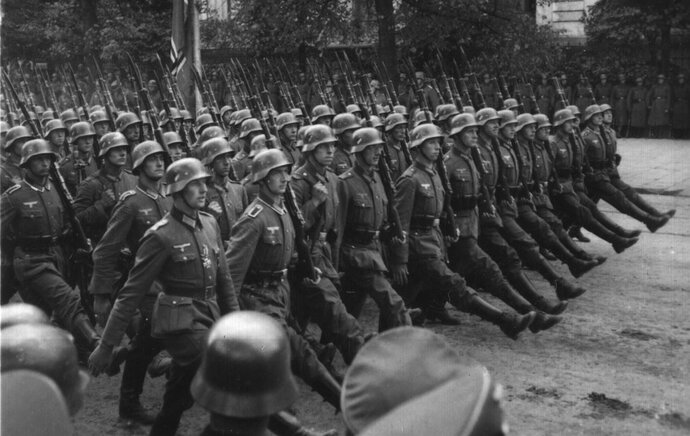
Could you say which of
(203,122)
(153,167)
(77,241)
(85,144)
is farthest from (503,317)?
(203,122)

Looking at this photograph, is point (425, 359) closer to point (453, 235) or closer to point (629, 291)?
point (453, 235)

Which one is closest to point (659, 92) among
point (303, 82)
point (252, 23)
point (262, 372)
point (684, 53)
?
point (684, 53)

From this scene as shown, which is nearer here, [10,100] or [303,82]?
[10,100]

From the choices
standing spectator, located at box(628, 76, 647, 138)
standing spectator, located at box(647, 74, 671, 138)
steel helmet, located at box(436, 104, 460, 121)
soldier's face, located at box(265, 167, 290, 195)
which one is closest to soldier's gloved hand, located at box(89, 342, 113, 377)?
soldier's face, located at box(265, 167, 290, 195)

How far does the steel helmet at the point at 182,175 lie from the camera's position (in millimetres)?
5578

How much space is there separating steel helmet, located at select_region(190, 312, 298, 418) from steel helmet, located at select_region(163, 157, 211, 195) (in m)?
Answer: 2.58

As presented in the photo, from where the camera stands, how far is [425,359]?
209cm

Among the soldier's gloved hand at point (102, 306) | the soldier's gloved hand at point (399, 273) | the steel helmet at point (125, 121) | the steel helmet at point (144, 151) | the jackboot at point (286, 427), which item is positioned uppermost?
the steel helmet at point (144, 151)

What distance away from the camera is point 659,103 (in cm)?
2397

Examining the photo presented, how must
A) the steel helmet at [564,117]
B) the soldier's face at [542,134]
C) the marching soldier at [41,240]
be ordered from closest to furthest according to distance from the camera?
the marching soldier at [41,240] < the soldier's face at [542,134] < the steel helmet at [564,117]

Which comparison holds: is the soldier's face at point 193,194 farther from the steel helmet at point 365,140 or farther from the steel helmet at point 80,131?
the steel helmet at point 80,131

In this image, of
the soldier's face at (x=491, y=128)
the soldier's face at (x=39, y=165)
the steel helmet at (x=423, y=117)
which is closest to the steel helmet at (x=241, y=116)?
the steel helmet at (x=423, y=117)

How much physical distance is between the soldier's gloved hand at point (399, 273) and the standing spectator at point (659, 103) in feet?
59.9

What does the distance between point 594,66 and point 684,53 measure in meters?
2.49
